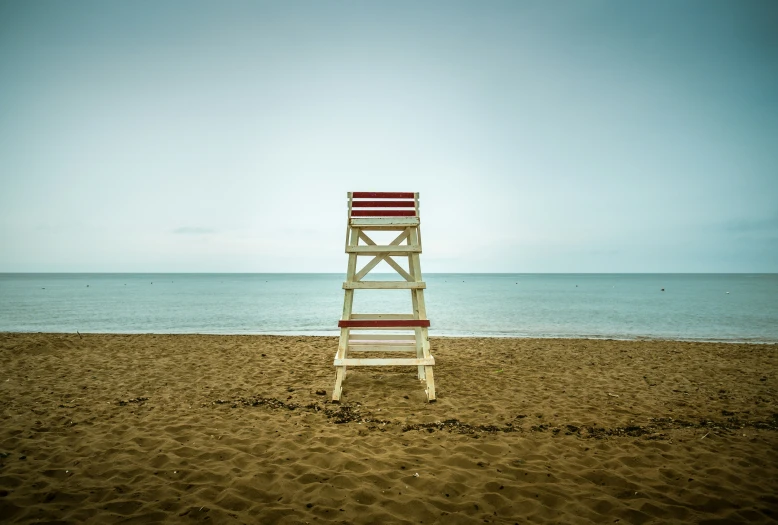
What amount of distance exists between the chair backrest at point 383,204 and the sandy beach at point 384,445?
340 cm

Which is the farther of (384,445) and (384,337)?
(384,337)

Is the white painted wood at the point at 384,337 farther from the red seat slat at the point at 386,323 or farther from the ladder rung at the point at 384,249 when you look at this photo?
the ladder rung at the point at 384,249

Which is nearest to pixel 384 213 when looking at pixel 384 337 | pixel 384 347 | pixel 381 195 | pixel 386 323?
pixel 381 195

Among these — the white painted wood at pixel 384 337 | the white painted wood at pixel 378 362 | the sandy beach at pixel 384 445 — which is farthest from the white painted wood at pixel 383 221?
the sandy beach at pixel 384 445

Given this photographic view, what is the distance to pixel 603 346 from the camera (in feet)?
44.5

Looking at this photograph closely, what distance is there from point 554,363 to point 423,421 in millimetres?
6127

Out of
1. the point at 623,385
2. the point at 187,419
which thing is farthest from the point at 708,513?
the point at 187,419

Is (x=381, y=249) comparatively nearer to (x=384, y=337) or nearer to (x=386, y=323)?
(x=386, y=323)

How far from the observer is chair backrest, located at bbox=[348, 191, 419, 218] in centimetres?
675

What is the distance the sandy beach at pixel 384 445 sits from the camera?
Answer: 12.1 ft

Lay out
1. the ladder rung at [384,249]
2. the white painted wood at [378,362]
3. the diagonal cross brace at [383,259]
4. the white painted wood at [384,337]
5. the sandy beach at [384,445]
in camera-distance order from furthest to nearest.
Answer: the white painted wood at [384,337] < the diagonal cross brace at [383,259] < the ladder rung at [384,249] < the white painted wood at [378,362] < the sandy beach at [384,445]

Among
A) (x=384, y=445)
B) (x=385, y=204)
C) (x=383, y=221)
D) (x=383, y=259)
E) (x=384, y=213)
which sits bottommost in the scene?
(x=384, y=445)

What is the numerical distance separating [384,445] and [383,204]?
12.9 ft

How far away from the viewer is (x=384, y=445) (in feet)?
16.4
